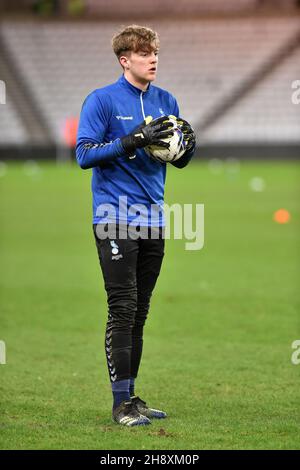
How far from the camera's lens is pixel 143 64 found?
19.7 feet

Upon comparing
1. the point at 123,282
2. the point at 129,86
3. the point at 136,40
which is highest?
the point at 136,40

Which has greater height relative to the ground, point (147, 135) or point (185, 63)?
Result: point (185, 63)

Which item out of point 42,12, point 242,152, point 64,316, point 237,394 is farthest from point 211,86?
point 237,394

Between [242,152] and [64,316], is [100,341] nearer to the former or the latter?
[64,316]

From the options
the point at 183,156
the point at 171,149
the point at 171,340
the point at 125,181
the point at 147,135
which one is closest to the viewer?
the point at 147,135

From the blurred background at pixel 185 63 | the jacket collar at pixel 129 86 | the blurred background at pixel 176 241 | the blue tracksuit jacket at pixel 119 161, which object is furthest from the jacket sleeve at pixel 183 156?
the blurred background at pixel 185 63

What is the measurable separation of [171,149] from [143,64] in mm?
553

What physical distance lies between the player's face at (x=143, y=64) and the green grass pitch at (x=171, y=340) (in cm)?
214

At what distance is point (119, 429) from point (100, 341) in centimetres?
299

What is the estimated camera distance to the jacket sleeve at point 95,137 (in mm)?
5855

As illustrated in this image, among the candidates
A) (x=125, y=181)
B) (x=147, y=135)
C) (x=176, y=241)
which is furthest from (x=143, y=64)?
(x=176, y=241)

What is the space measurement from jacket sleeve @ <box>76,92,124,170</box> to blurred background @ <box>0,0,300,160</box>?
30957 mm

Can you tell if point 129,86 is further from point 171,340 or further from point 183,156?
point 171,340

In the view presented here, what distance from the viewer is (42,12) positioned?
38562mm
